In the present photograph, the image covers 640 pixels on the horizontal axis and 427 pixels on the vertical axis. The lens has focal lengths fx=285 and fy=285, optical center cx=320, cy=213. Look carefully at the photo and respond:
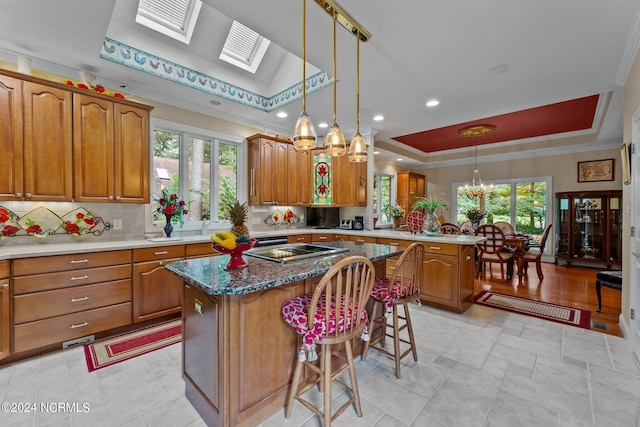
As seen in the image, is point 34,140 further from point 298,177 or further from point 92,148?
point 298,177

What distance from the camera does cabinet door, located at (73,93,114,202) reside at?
9.01ft

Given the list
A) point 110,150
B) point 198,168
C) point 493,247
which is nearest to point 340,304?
point 110,150

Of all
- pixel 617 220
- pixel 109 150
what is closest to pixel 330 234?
pixel 109 150

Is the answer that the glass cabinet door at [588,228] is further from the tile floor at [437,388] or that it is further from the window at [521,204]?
the tile floor at [437,388]

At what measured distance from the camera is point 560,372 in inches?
85.7

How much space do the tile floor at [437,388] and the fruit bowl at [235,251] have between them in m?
0.93

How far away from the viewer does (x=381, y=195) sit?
724cm

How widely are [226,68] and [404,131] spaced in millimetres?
3066

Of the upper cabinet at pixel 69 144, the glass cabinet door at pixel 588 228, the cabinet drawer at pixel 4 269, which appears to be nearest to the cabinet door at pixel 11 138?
the upper cabinet at pixel 69 144

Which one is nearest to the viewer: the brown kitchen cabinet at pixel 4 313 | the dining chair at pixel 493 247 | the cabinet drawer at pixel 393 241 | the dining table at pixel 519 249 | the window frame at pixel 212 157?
the brown kitchen cabinet at pixel 4 313

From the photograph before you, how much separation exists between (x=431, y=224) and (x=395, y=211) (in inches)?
126

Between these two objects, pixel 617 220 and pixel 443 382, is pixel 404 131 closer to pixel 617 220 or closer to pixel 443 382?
pixel 443 382

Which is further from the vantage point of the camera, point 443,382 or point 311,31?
point 311,31

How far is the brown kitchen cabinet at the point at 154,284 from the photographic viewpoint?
2854 millimetres
